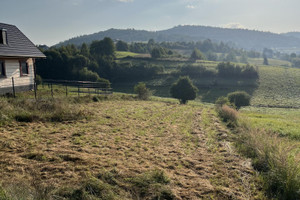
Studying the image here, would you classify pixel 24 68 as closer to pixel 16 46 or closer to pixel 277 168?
pixel 16 46

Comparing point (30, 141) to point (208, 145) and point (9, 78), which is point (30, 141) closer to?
point (208, 145)

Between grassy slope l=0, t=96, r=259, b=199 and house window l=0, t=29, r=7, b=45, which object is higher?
house window l=0, t=29, r=7, b=45

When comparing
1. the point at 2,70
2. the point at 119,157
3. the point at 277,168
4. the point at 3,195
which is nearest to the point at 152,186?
the point at 119,157

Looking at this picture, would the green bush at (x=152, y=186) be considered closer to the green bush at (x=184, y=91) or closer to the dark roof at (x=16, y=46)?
the dark roof at (x=16, y=46)

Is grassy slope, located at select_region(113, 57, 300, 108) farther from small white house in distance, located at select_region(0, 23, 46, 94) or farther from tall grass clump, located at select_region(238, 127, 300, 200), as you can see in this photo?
tall grass clump, located at select_region(238, 127, 300, 200)

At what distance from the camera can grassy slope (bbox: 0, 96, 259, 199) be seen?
5531 mm

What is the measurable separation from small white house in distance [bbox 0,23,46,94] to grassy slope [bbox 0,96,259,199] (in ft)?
33.0

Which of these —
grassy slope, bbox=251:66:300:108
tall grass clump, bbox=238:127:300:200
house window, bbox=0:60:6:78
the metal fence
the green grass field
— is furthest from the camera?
grassy slope, bbox=251:66:300:108

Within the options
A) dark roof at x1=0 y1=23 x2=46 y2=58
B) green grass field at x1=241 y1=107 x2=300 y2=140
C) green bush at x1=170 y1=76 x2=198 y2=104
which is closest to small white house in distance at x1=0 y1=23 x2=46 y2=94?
dark roof at x1=0 y1=23 x2=46 y2=58

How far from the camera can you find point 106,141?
347 inches

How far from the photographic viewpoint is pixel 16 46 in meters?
18.8

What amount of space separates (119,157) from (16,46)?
17.3 m

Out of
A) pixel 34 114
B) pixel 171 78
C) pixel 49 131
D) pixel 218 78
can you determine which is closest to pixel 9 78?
pixel 34 114

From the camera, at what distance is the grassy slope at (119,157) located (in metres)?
5.53
